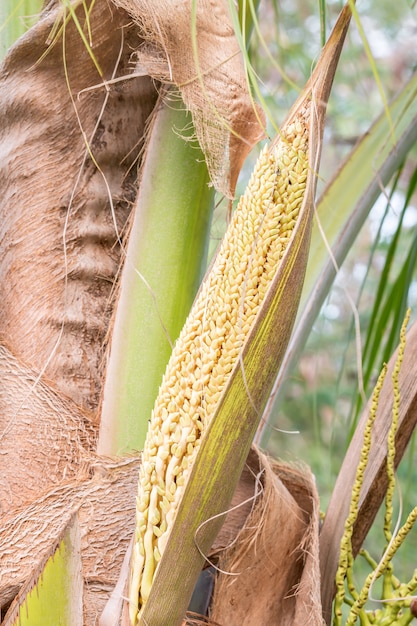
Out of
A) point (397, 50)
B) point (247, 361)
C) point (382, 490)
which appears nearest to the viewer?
point (247, 361)

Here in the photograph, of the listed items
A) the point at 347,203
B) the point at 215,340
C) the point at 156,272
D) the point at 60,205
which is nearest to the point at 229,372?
the point at 215,340

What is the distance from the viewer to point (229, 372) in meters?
0.44

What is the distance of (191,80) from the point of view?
1.71 ft

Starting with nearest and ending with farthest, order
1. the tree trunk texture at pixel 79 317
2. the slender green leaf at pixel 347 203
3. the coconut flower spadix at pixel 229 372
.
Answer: the coconut flower spadix at pixel 229 372, the tree trunk texture at pixel 79 317, the slender green leaf at pixel 347 203

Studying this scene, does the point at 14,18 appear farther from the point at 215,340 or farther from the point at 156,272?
the point at 215,340

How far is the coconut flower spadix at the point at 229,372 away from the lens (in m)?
0.43

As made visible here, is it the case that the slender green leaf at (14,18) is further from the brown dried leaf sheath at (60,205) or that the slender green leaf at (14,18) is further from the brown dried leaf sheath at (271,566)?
the brown dried leaf sheath at (271,566)

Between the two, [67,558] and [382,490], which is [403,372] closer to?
[382,490]

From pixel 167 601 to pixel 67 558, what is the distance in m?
0.08

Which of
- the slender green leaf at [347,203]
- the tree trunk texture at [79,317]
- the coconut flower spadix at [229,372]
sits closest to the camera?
the coconut flower spadix at [229,372]

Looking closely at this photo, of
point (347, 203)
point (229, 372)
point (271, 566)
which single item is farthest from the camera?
point (347, 203)

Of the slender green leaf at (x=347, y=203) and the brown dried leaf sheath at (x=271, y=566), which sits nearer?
the brown dried leaf sheath at (x=271, y=566)

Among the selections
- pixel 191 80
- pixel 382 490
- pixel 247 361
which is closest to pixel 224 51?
pixel 191 80

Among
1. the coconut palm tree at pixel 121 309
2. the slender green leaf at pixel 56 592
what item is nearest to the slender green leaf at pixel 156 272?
the coconut palm tree at pixel 121 309
